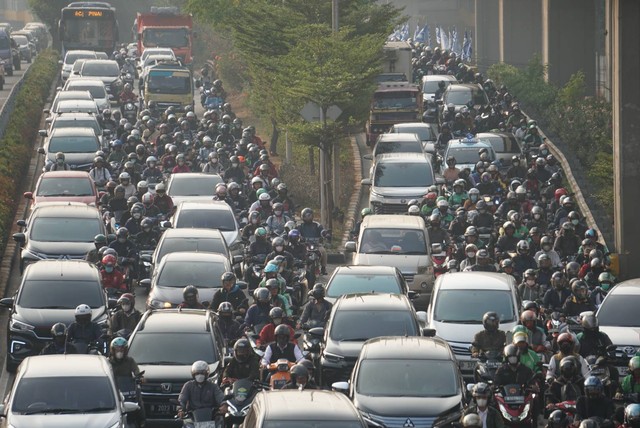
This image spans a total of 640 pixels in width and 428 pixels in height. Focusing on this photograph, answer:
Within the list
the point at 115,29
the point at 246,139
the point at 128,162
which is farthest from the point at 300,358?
the point at 115,29

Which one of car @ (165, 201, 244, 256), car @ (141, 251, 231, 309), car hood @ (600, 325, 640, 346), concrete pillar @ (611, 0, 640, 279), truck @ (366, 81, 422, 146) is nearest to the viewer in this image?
car hood @ (600, 325, 640, 346)

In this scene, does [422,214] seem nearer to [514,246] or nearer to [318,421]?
[514,246]

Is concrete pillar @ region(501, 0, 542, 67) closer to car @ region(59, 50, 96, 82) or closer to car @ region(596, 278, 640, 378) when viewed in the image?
car @ region(59, 50, 96, 82)

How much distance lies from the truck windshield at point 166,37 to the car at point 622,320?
5435 cm

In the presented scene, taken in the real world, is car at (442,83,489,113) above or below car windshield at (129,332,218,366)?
above

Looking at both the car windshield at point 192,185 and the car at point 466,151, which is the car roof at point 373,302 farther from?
the car at point 466,151

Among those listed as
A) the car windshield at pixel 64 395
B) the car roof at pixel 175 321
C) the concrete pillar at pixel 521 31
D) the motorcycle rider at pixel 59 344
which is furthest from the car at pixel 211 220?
the concrete pillar at pixel 521 31

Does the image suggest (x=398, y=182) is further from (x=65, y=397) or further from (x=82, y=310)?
(x=65, y=397)

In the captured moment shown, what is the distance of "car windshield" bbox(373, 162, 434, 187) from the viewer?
125 ft

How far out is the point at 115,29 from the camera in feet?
258

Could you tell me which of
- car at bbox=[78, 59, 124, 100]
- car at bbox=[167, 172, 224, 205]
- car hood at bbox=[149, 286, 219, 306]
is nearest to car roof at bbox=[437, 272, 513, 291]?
car hood at bbox=[149, 286, 219, 306]

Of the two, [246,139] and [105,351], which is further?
[246,139]

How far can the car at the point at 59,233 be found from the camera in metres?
30.2

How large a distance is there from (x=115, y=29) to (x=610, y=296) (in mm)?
56161
